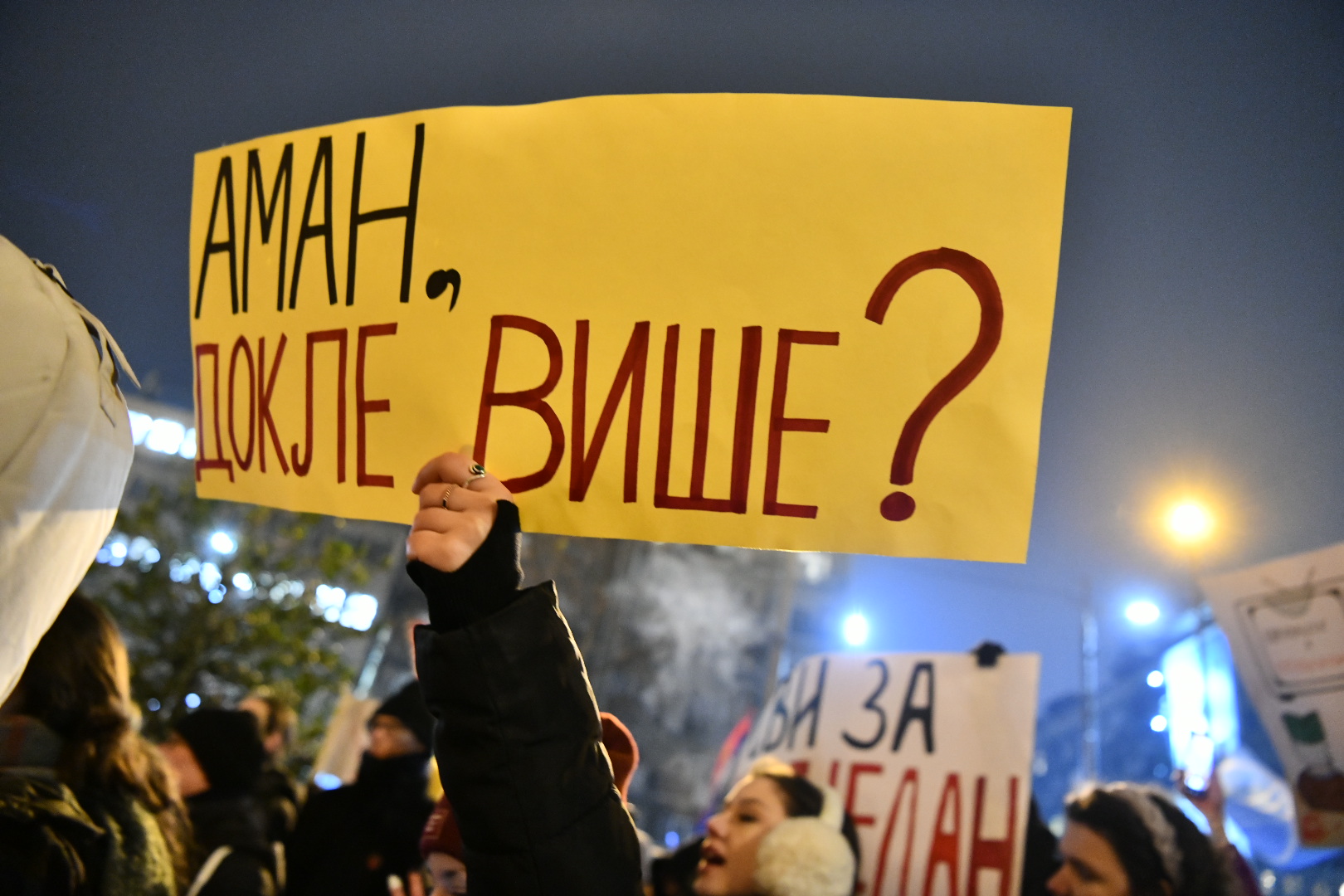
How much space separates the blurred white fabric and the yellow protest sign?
0.32 metres

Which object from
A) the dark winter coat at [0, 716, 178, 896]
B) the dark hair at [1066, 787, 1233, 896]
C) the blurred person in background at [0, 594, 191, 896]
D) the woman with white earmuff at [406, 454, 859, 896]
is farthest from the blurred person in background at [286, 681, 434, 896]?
the dark hair at [1066, 787, 1233, 896]

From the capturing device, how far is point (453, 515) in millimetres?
859

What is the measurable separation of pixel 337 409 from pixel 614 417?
0.40 metres

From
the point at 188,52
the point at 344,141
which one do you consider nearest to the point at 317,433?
the point at 344,141

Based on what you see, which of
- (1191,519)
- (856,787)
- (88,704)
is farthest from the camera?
(1191,519)

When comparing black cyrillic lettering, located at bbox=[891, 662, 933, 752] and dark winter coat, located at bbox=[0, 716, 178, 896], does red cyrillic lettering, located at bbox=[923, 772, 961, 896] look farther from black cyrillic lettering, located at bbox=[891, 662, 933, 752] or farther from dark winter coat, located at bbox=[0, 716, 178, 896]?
dark winter coat, located at bbox=[0, 716, 178, 896]

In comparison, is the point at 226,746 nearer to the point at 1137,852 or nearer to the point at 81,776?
the point at 81,776

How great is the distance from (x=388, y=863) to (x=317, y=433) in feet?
6.27

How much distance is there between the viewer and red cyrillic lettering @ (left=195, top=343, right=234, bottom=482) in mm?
1316

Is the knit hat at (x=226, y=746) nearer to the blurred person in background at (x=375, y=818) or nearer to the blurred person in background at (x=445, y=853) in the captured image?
the blurred person in background at (x=375, y=818)

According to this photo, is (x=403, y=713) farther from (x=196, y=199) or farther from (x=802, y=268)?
(x=802, y=268)

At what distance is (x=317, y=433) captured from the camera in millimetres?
1192

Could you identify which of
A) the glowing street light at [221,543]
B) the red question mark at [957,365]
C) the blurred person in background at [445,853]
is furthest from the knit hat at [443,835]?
the glowing street light at [221,543]

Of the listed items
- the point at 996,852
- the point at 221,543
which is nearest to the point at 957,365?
the point at 996,852
